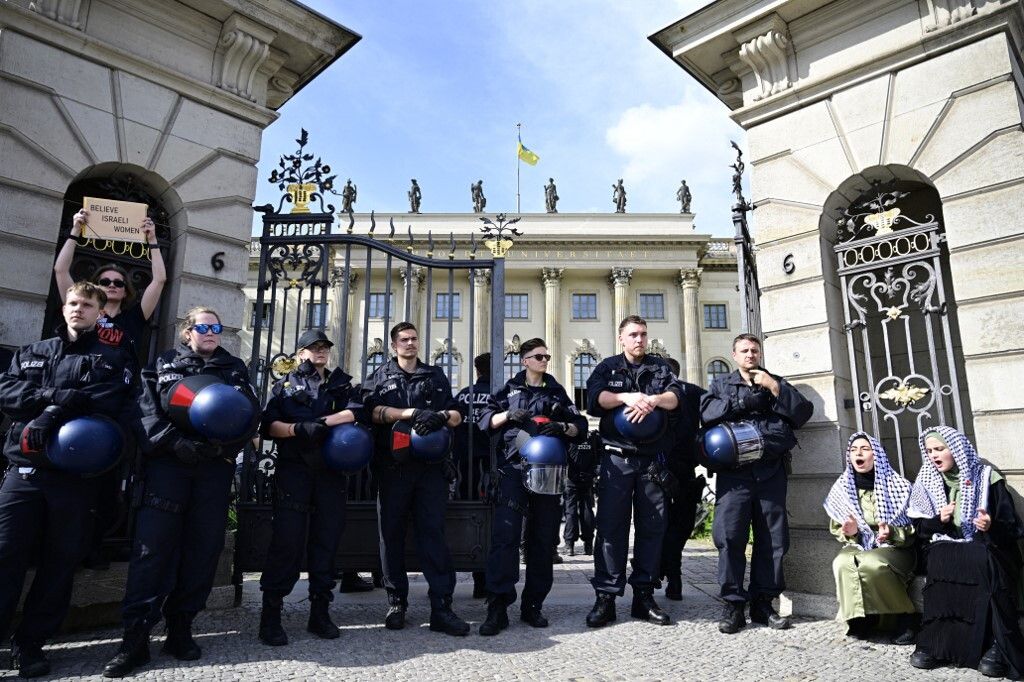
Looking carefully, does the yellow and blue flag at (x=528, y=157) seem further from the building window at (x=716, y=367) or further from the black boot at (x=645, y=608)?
the black boot at (x=645, y=608)

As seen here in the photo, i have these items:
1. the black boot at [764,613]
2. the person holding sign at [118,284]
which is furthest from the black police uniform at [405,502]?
the black boot at [764,613]

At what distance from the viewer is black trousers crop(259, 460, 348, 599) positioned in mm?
4547

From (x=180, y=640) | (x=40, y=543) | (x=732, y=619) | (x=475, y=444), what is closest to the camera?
(x=40, y=543)

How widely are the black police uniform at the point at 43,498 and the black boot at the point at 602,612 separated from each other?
341 cm

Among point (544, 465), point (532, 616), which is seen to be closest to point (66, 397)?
point (544, 465)

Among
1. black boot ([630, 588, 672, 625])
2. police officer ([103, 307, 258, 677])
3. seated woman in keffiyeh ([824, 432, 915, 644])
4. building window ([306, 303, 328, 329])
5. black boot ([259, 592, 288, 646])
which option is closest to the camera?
police officer ([103, 307, 258, 677])

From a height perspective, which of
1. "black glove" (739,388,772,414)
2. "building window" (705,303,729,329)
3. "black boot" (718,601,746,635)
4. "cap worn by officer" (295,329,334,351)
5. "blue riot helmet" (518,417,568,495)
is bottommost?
"black boot" (718,601,746,635)

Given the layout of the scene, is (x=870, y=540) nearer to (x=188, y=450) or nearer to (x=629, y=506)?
(x=629, y=506)

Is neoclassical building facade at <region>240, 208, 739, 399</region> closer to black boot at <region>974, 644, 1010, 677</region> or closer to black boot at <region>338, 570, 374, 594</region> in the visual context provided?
black boot at <region>338, 570, 374, 594</region>

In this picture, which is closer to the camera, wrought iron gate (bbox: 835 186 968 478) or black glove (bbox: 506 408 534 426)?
black glove (bbox: 506 408 534 426)

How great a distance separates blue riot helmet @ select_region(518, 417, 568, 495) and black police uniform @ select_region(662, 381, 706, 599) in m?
1.33

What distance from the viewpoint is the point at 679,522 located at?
20.4 feet

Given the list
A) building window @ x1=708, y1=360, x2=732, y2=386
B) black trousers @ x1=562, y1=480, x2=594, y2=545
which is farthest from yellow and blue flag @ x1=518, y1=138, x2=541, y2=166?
black trousers @ x1=562, y1=480, x2=594, y2=545

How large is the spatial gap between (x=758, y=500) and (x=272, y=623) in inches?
141
